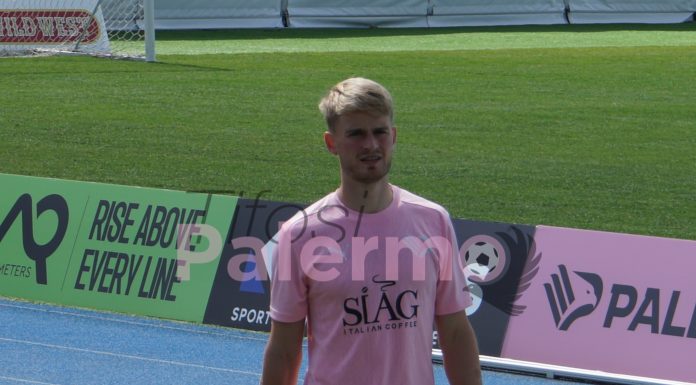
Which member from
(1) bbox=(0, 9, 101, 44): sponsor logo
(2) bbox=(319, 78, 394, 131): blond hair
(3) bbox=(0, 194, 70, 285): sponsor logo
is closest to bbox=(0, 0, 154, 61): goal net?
(1) bbox=(0, 9, 101, 44): sponsor logo

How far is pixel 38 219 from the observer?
9758 millimetres

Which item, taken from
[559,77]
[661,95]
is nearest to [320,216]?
[661,95]

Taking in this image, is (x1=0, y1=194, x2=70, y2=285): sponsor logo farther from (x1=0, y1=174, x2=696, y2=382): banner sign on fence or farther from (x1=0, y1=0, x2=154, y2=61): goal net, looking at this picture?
(x1=0, y1=0, x2=154, y2=61): goal net

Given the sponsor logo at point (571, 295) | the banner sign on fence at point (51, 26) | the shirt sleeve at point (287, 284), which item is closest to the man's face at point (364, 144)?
the shirt sleeve at point (287, 284)

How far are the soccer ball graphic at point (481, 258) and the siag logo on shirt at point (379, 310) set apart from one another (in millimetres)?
4762

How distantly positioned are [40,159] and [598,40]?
53.7ft

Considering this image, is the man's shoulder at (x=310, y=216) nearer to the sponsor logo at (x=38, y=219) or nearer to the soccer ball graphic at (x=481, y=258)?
the soccer ball graphic at (x=481, y=258)

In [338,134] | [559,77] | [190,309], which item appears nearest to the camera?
[338,134]

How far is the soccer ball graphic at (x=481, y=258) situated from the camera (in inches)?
325

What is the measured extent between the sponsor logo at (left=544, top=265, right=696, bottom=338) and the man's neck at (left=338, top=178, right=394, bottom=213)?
15.2 feet

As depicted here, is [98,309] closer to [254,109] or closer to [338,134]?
[338,134]

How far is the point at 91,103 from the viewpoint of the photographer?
18672 millimetres

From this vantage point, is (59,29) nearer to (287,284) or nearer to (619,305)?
(619,305)

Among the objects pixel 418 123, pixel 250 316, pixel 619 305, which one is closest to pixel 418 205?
pixel 619 305
